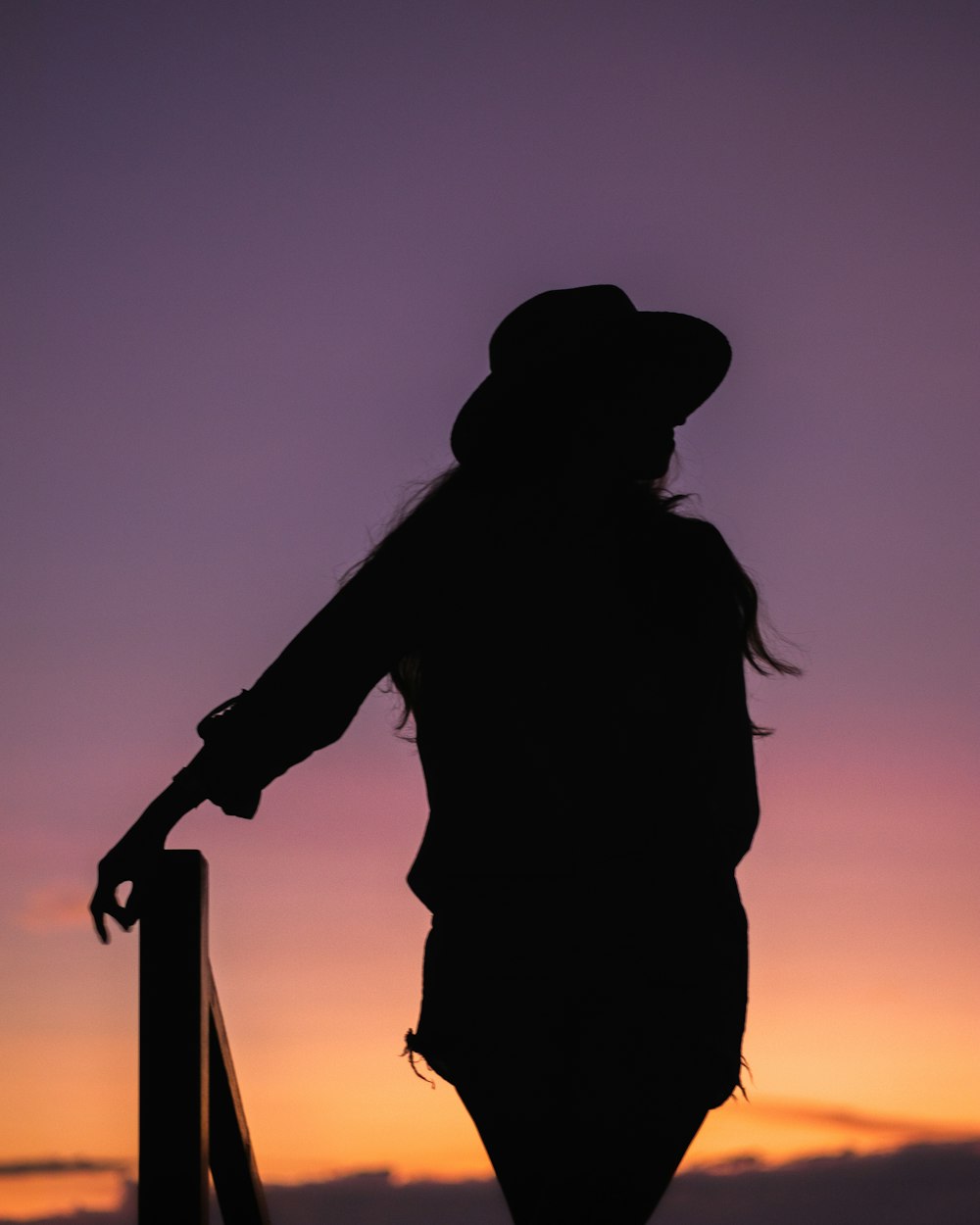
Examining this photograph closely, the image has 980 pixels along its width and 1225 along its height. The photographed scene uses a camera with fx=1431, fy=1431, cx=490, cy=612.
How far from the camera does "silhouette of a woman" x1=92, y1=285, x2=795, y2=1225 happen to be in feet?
8.41

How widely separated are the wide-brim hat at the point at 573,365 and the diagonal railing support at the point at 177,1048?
1069 mm

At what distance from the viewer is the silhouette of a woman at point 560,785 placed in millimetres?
2564

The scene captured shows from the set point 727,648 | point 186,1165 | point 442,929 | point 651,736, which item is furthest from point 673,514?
point 186,1165

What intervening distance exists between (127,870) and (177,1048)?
0.33 meters

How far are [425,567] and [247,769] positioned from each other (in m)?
0.51

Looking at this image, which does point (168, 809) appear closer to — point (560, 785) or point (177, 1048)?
point (177, 1048)

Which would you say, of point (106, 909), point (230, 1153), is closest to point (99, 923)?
point (106, 909)

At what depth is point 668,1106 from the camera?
2564 mm

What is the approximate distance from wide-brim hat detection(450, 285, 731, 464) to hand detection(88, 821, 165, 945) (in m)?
1.03

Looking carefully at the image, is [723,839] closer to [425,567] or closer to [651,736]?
[651,736]

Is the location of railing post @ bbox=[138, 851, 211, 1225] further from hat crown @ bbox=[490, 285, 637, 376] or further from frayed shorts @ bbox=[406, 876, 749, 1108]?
hat crown @ bbox=[490, 285, 637, 376]

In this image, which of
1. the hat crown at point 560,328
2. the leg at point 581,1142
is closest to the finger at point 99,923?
the leg at point 581,1142

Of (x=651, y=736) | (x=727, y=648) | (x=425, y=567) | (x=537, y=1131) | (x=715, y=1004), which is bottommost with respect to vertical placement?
(x=537, y=1131)

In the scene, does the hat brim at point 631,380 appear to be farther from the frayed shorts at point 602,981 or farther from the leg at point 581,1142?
the leg at point 581,1142
